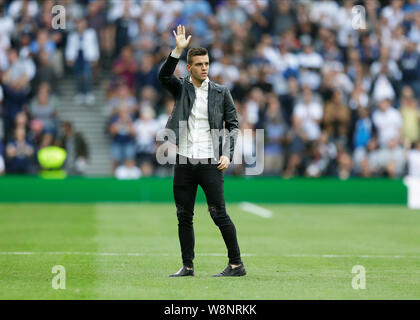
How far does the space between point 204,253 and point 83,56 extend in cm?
A: 1351

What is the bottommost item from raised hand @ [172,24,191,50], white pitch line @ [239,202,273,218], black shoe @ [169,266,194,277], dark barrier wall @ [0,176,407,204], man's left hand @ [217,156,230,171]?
white pitch line @ [239,202,273,218]

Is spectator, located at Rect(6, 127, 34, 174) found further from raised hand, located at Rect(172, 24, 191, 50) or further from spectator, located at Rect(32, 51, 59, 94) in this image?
raised hand, located at Rect(172, 24, 191, 50)

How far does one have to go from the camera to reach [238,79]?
25.0 metres

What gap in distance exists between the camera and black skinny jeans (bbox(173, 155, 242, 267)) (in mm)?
10062

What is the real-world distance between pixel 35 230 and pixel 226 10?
12454 millimetres

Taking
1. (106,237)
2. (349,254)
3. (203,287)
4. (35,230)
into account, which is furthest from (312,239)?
(203,287)

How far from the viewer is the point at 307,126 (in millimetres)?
24750

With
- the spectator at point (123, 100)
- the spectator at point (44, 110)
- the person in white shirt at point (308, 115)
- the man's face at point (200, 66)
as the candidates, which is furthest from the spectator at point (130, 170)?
the man's face at point (200, 66)

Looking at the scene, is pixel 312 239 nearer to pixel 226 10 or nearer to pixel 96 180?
pixel 96 180

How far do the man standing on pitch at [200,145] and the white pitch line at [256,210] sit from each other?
1026 centimetres

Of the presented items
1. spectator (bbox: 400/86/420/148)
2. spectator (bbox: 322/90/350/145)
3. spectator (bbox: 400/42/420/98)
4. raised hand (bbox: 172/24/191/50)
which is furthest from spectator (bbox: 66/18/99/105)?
raised hand (bbox: 172/24/191/50)

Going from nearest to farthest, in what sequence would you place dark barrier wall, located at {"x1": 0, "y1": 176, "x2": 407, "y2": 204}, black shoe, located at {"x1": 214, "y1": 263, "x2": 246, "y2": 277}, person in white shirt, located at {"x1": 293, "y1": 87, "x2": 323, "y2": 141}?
black shoe, located at {"x1": 214, "y1": 263, "x2": 246, "y2": 277}
dark barrier wall, located at {"x1": 0, "y1": 176, "x2": 407, "y2": 204}
person in white shirt, located at {"x1": 293, "y1": 87, "x2": 323, "y2": 141}

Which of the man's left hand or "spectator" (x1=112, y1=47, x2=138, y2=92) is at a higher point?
"spectator" (x1=112, y1=47, x2=138, y2=92)

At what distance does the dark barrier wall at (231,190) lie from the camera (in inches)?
917
